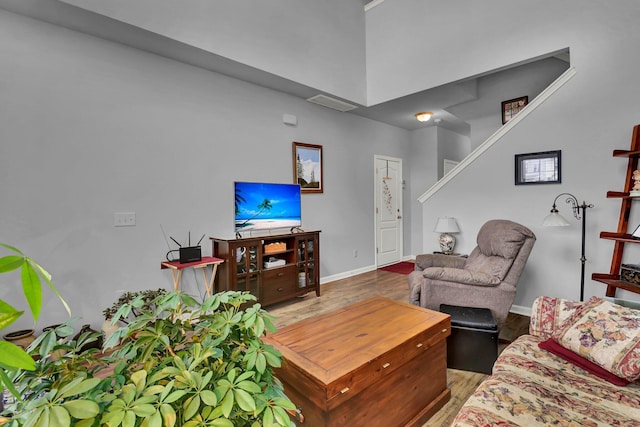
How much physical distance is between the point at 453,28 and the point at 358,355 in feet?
13.2

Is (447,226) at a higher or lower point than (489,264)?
higher

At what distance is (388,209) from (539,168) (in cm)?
289

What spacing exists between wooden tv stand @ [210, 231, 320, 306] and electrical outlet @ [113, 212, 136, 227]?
32.2 inches

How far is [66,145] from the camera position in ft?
8.62

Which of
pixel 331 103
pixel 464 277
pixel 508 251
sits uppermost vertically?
pixel 331 103

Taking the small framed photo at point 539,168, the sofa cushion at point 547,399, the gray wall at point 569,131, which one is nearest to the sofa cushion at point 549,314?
the sofa cushion at point 547,399

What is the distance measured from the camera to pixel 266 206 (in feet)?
12.6

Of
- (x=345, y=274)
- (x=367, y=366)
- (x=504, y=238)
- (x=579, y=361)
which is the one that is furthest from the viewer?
(x=345, y=274)

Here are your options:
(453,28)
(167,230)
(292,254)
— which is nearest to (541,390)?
(292,254)

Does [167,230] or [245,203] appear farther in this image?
[245,203]

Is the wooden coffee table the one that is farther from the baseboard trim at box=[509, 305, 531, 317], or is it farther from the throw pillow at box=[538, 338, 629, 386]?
the baseboard trim at box=[509, 305, 531, 317]

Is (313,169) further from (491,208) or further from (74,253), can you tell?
(74,253)

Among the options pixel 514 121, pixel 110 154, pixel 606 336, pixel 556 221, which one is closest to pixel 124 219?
pixel 110 154

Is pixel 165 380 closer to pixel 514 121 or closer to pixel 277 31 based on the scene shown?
pixel 277 31
